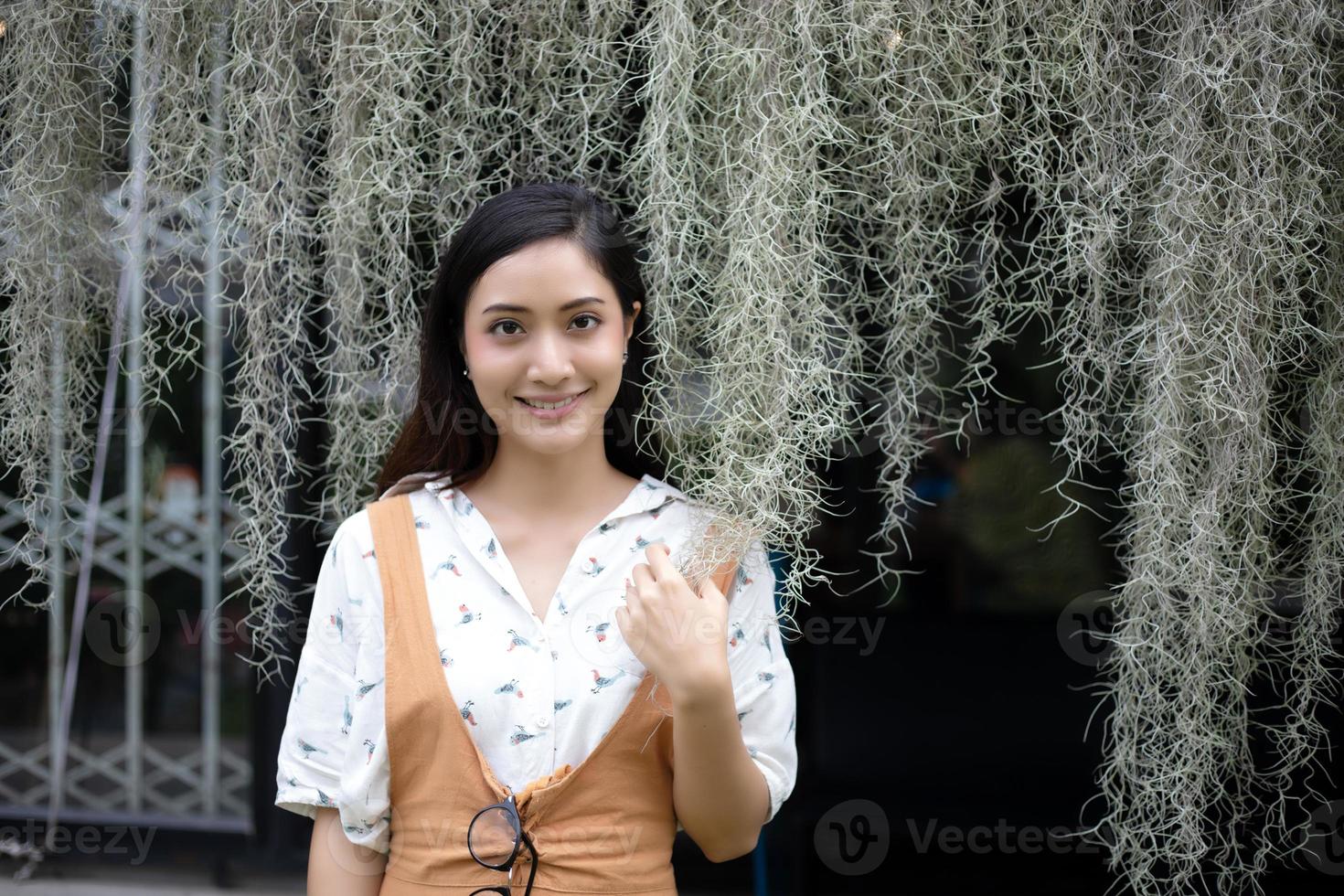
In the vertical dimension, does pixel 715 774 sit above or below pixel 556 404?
below

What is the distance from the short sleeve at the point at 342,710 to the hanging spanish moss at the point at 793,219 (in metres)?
0.17

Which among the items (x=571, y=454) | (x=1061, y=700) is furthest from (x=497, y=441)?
(x=1061, y=700)

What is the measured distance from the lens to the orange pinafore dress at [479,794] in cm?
Answer: 101

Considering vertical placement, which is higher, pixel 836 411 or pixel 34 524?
pixel 836 411

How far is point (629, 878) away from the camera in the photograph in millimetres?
1039

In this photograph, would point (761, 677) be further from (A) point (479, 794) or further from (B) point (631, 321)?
(B) point (631, 321)

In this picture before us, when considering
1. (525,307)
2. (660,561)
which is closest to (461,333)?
(525,307)

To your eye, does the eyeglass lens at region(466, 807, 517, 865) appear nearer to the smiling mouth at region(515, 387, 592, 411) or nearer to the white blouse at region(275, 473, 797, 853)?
the white blouse at region(275, 473, 797, 853)

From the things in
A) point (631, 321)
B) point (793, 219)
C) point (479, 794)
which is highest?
point (793, 219)

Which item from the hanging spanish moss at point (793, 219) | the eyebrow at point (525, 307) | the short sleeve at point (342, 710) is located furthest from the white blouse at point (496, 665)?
the eyebrow at point (525, 307)

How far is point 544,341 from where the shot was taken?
3.37 ft

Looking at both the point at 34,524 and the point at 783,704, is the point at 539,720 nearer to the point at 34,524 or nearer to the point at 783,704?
the point at 783,704

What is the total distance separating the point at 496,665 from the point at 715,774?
256 mm

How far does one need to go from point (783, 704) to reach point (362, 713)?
458 mm
